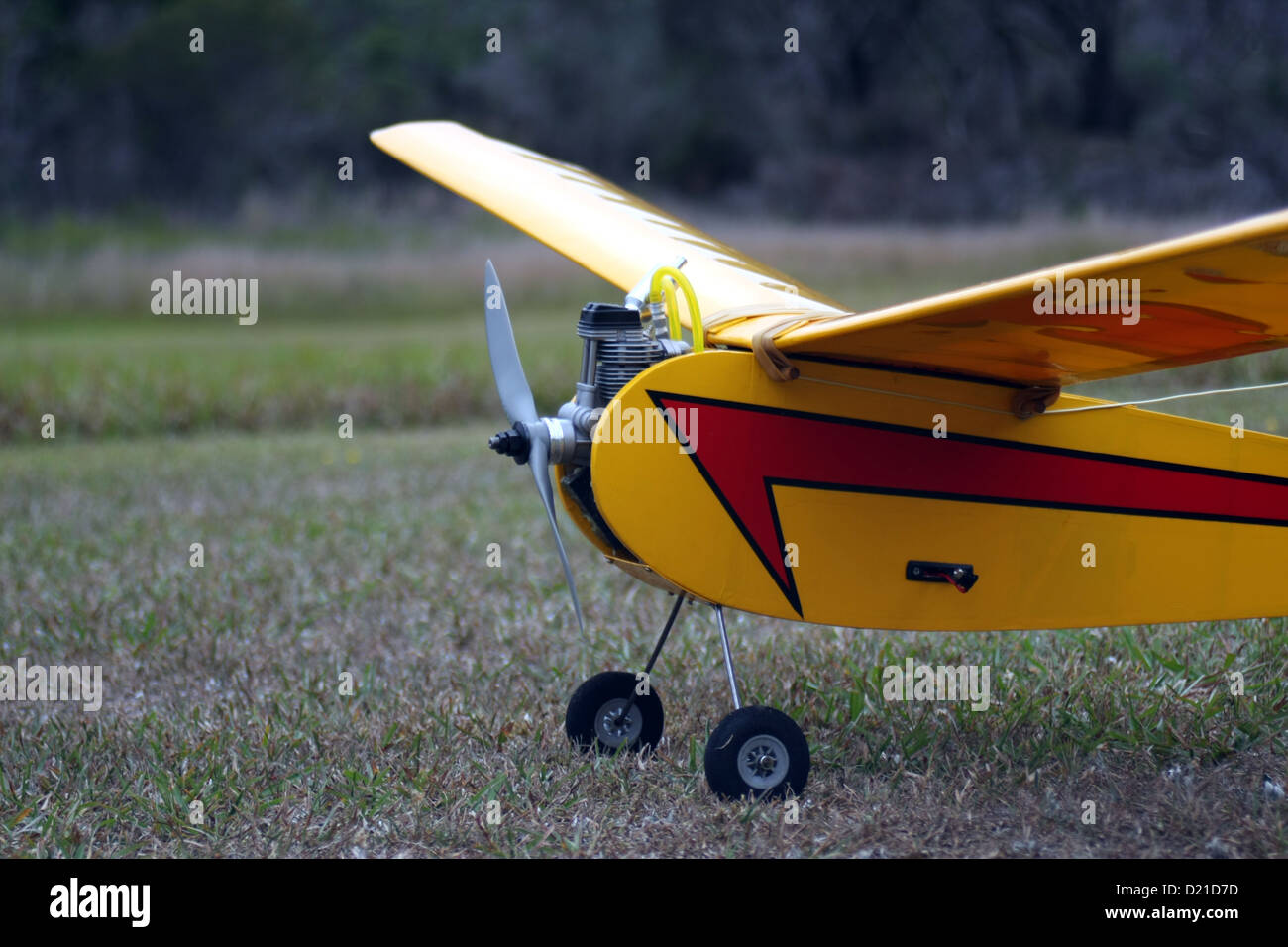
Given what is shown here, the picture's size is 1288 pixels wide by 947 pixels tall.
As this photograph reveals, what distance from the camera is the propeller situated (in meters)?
3.06

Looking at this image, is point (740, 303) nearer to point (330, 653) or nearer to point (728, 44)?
point (330, 653)

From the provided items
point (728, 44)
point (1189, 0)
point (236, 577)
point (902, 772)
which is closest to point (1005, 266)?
point (1189, 0)

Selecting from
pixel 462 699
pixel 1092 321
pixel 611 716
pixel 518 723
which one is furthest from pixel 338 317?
pixel 1092 321

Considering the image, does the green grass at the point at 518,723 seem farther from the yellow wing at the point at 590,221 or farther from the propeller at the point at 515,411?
the yellow wing at the point at 590,221

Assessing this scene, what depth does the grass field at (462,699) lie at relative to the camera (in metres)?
3.11

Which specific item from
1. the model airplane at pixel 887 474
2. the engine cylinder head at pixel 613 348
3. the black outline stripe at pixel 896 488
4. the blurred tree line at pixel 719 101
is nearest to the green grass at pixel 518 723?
the model airplane at pixel 887 474

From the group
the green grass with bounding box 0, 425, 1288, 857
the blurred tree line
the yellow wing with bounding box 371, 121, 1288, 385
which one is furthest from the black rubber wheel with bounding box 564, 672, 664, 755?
the blurred tree line

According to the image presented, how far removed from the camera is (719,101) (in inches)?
1019

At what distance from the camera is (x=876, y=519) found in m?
3.15

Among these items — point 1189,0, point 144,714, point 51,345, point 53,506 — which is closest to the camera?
point 144,714

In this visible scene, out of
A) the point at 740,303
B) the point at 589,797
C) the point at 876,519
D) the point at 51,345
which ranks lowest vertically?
the point at 589,797

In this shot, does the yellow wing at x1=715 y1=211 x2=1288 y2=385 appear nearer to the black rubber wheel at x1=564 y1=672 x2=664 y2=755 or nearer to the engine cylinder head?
the engine cylinder head

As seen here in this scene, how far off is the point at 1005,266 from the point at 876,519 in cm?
1465

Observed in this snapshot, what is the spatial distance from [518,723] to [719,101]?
2382cm
